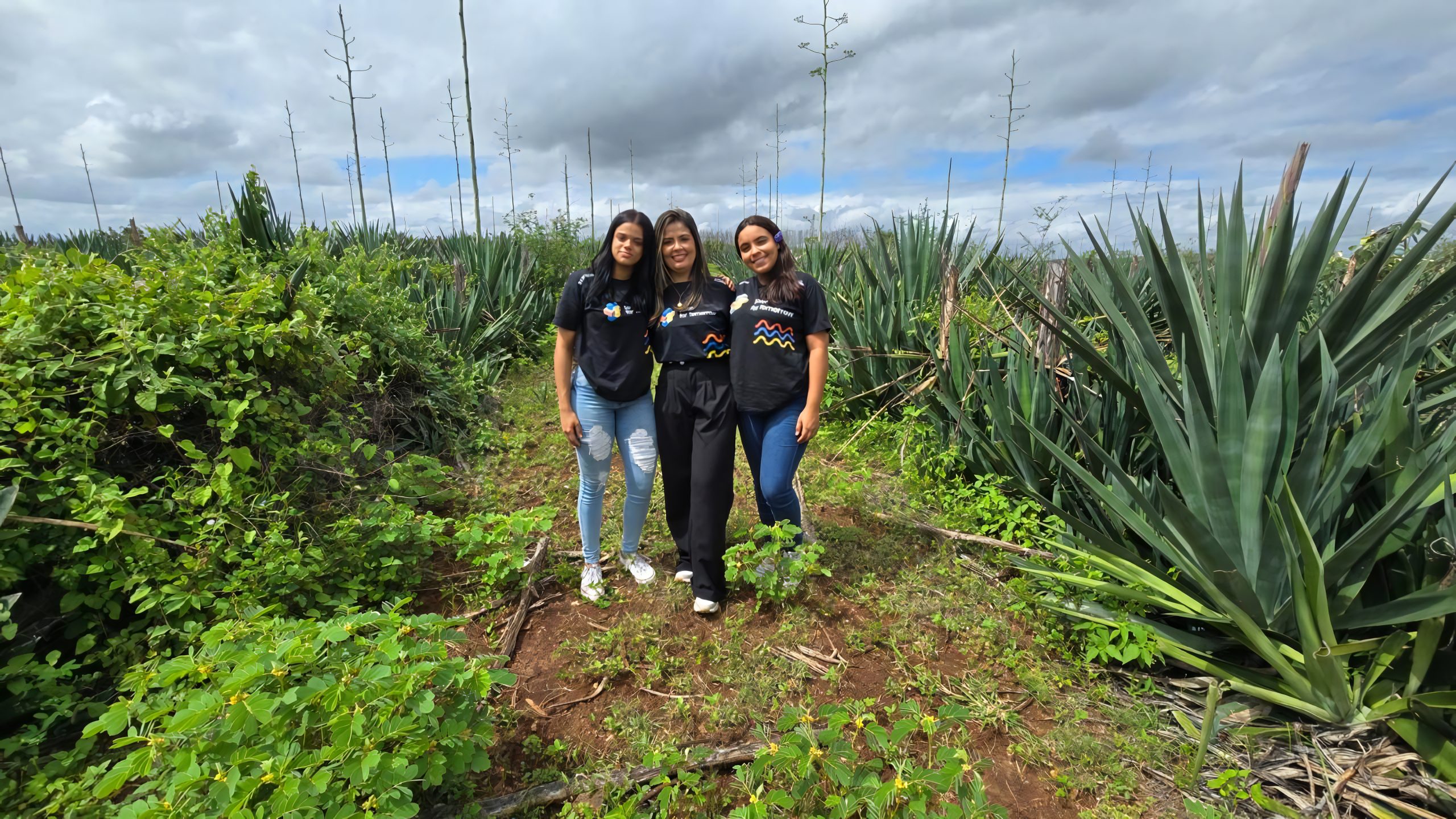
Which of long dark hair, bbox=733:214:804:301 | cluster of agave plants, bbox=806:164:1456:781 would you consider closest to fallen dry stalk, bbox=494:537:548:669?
long dark hair, bbox=733:214:804:301

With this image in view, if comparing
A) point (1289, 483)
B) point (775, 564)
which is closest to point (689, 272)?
point (775, 564)

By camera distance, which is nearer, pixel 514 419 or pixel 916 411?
pixel 916 411

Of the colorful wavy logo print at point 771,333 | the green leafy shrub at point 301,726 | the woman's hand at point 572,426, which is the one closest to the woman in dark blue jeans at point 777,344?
the colorful wavy logo print at point 771,333

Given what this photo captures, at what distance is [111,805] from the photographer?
1.42 m

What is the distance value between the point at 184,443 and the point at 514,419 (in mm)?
3162

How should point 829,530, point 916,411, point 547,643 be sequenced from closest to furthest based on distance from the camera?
1. point 547,643
2. point 829,530
3. point 916,411

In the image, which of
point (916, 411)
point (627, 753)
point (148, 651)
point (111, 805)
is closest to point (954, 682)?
point (627, 753)

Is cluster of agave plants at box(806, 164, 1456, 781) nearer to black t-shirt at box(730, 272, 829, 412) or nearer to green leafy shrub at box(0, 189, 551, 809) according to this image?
black t-shirt at box(730, 272, 829, 412)

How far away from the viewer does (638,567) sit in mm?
2811

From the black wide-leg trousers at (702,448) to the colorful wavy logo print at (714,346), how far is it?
0.10 feet

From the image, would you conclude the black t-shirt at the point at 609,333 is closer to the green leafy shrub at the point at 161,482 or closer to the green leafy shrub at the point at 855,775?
the green leafy shrub at the point at 161,482

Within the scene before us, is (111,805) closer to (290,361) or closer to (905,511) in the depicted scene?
(290,361)

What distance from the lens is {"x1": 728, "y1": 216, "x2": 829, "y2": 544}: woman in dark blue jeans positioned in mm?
2346

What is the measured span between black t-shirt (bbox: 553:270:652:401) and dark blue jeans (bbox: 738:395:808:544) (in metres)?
0.49
